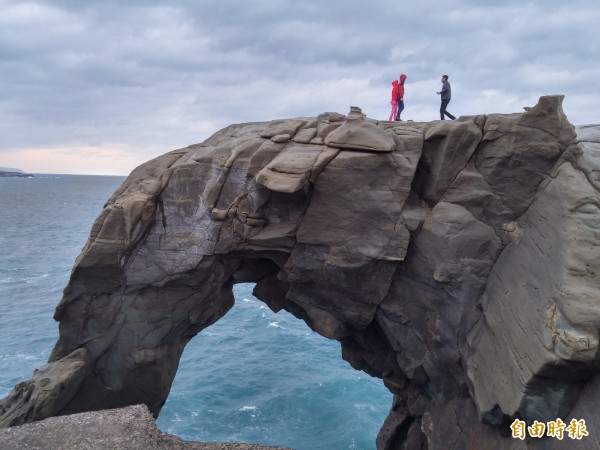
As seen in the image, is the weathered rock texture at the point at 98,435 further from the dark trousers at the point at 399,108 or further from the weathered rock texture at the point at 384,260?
the dark trousers at the point at 399,108

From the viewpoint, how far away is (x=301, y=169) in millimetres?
16531

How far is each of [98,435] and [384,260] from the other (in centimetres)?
1052

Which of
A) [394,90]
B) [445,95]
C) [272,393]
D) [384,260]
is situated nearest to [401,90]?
[394,90]

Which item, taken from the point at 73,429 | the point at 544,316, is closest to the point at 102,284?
the point at 73,429

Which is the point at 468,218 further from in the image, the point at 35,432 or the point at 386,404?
the point at 386,404

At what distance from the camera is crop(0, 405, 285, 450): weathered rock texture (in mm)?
14164

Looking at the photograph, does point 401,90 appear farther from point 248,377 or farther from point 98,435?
point 248,377

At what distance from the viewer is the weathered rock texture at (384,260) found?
13.3 metres

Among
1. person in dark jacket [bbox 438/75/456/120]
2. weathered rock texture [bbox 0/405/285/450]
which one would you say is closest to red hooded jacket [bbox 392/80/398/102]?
person in dark jacket [bbox 438/75/456/120]

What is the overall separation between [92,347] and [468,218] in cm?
1472

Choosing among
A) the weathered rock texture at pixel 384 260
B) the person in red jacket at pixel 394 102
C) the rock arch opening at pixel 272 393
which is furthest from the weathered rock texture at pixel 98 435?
the rock arch opening at pixel 272 393

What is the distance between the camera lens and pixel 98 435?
1475 centimetres

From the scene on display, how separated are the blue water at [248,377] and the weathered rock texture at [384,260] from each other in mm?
11780

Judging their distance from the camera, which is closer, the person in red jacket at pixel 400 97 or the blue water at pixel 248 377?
the person in red jacket at pixel 400 97
